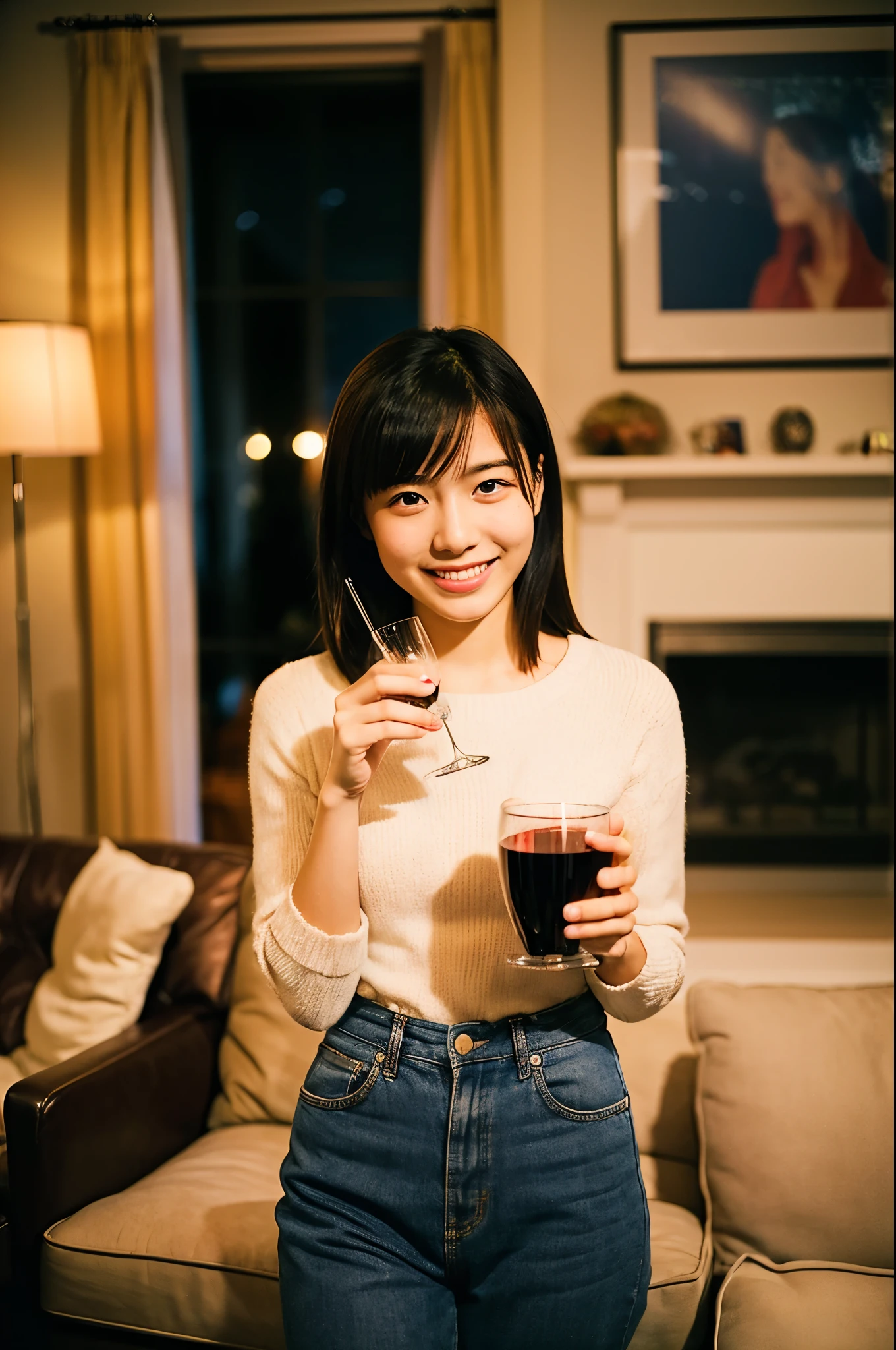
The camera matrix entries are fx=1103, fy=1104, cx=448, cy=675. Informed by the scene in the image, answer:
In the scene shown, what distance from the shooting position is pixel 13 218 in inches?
35.4

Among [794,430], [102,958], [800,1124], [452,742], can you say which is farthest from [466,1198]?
[794,430]

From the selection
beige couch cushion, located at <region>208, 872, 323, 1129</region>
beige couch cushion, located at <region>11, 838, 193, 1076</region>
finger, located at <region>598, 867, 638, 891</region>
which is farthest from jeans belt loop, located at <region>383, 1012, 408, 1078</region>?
beige couch cushion, located at <region>11, 838, 193, 1076</region>

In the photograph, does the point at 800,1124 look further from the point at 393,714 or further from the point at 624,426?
the point at 624,426

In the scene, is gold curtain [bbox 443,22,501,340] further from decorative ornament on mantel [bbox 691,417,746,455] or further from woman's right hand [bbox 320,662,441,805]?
woman's right hand [bbox 320,662,441,805]

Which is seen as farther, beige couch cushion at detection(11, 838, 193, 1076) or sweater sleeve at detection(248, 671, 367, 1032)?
beige couch cushion at detection(11, 838, 193, 1076)

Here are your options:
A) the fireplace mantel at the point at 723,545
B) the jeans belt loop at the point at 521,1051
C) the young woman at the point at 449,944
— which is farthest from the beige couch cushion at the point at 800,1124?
the fireplace mantel at the point at 723,545

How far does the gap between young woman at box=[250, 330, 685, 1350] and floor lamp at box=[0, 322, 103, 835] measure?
0.19 m

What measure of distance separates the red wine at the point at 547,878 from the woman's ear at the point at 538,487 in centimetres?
29

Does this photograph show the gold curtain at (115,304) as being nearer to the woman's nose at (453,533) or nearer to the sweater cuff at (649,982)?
the woman's nose at (453,533)

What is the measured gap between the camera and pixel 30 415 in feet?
3.25

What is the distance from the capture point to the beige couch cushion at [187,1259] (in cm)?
133

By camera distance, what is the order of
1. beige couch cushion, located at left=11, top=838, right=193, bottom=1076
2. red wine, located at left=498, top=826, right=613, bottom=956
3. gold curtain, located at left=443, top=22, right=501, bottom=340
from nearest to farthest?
1. red wine, located at left=498, top=826, right=613, bottom=956
2. beige couch cushion, located at left=11, top=838, right=193, bottom=1076
3. gold curtain, located at left=443, top=22, right=501, bottom=340

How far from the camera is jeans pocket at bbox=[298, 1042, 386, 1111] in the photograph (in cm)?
86

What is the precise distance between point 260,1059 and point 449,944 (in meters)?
0.97
